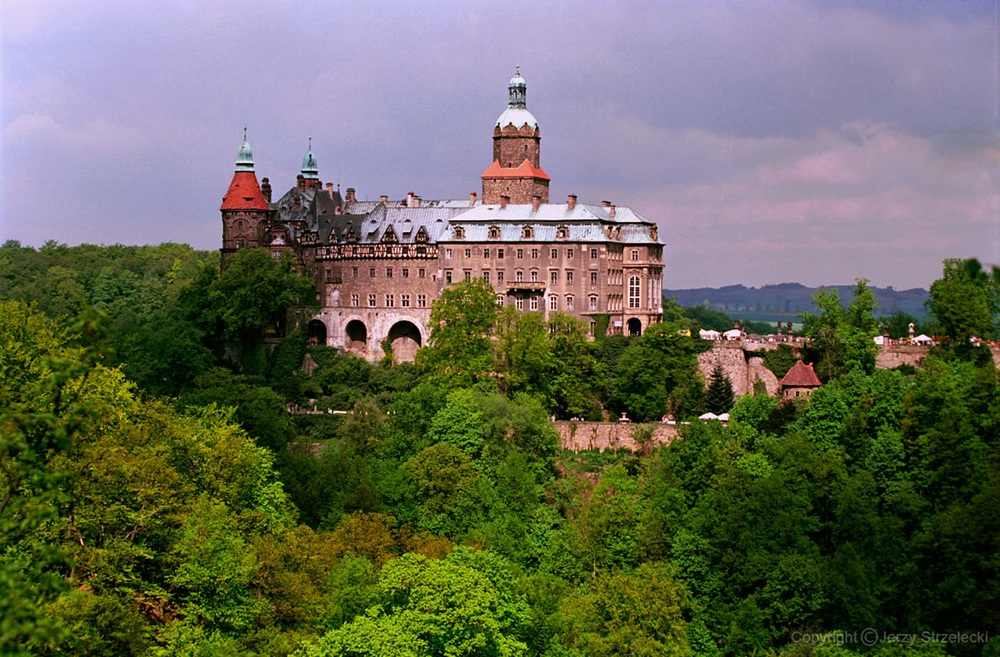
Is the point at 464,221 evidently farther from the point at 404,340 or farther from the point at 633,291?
the point at 633,291

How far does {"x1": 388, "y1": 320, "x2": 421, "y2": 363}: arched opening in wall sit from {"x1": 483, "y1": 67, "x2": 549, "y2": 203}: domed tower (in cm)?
816

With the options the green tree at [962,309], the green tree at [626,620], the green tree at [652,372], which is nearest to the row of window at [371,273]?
the green tree at [652,372]

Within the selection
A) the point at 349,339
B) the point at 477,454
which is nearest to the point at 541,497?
the point at 477,454

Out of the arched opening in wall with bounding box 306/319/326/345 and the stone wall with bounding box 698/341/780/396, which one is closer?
the stone wall with bounding box 698/341/780/396

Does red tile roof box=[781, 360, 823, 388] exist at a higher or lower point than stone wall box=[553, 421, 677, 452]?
higher

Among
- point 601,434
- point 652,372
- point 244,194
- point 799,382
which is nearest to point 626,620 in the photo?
point 601,434

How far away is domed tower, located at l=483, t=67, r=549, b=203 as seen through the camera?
8694 cm

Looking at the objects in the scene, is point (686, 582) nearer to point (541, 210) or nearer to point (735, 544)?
point (735, 544)

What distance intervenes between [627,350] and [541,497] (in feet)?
47.5

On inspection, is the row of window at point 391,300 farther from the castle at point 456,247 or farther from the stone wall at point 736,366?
the stone wall at point 736,366

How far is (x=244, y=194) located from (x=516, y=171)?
48.6 feet

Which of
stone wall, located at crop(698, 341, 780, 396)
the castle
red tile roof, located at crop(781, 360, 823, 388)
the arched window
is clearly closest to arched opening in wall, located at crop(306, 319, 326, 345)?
the castle

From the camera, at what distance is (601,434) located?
69.9 metres

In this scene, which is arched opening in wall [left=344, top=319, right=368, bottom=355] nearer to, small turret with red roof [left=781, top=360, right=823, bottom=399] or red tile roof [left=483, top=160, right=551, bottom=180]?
red tile roof [left=483, top=160, right=551, bottom=180]
